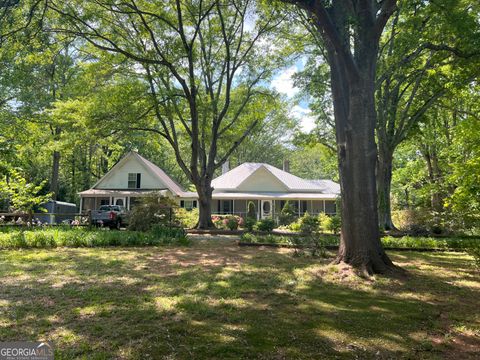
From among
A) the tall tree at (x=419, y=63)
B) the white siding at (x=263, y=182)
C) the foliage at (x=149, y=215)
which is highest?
the tall tree at (x=419, y=63)

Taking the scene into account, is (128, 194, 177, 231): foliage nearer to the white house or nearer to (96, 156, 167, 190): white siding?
the white house

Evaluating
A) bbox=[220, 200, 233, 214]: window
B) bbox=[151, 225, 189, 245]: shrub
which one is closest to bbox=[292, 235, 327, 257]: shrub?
bbox=[151, 225, 189, 245]: shrub

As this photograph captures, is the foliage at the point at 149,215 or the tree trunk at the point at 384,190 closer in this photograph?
the foliage at the point at 149,215

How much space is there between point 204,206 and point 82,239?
8.90 metres

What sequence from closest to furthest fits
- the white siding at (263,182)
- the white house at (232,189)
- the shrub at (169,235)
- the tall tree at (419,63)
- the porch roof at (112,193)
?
1. the tall tree at (419,63)
2. the shrub at (169,235)
3. the porch roof at (112,193)
4. the white house at (232,189)
5. the white siding at (263,182)

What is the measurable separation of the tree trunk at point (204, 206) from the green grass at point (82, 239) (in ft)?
20.0

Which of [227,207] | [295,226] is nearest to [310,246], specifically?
[295,226]

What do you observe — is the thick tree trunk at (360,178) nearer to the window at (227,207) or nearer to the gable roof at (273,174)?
the gable roof at (273,174)

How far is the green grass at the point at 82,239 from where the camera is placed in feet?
37.3

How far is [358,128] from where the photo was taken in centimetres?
784

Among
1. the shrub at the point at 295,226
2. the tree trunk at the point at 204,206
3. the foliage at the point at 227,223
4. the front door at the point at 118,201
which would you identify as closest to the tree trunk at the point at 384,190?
the shrub at the point at 295,226

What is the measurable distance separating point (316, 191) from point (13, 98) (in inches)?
1032

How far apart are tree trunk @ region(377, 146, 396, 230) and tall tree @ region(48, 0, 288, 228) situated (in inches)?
328

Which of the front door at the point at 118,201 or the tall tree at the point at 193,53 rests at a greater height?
the tall tree at the point at 193,53
